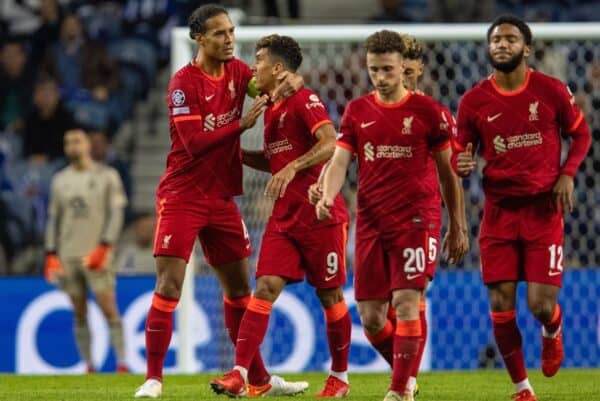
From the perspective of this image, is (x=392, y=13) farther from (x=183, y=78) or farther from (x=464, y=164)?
(x=464, y=164)

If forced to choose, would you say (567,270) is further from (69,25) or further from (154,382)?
(69,25)

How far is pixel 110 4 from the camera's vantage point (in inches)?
714

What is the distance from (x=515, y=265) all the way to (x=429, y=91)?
5.46m

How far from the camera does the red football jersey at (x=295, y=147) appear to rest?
8516mm

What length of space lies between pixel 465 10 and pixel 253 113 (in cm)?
935

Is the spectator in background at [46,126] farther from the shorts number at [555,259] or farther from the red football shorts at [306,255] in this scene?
the shorts number at [555,259]

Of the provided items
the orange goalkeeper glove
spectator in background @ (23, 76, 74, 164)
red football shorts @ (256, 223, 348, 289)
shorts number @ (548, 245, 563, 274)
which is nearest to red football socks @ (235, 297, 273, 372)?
red football shorts @ (256, 223, 348, 289)

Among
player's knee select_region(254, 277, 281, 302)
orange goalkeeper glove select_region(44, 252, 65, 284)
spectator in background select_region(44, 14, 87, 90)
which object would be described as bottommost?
orange goalkeeper glove select_region(44, 252, 65, 284)

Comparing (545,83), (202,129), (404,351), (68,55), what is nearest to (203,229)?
(202,129)

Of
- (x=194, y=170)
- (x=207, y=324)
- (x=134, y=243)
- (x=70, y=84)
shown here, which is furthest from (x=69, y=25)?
(x=194, y=170)

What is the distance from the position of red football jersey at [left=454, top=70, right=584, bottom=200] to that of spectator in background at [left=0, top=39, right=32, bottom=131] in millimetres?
10133

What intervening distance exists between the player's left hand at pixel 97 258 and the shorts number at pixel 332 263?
5334 millimetres

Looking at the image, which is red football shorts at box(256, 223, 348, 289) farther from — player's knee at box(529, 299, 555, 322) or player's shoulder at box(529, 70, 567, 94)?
player's shoulder at box(529, 70, 567, 94)

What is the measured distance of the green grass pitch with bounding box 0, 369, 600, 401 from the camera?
877 cm
